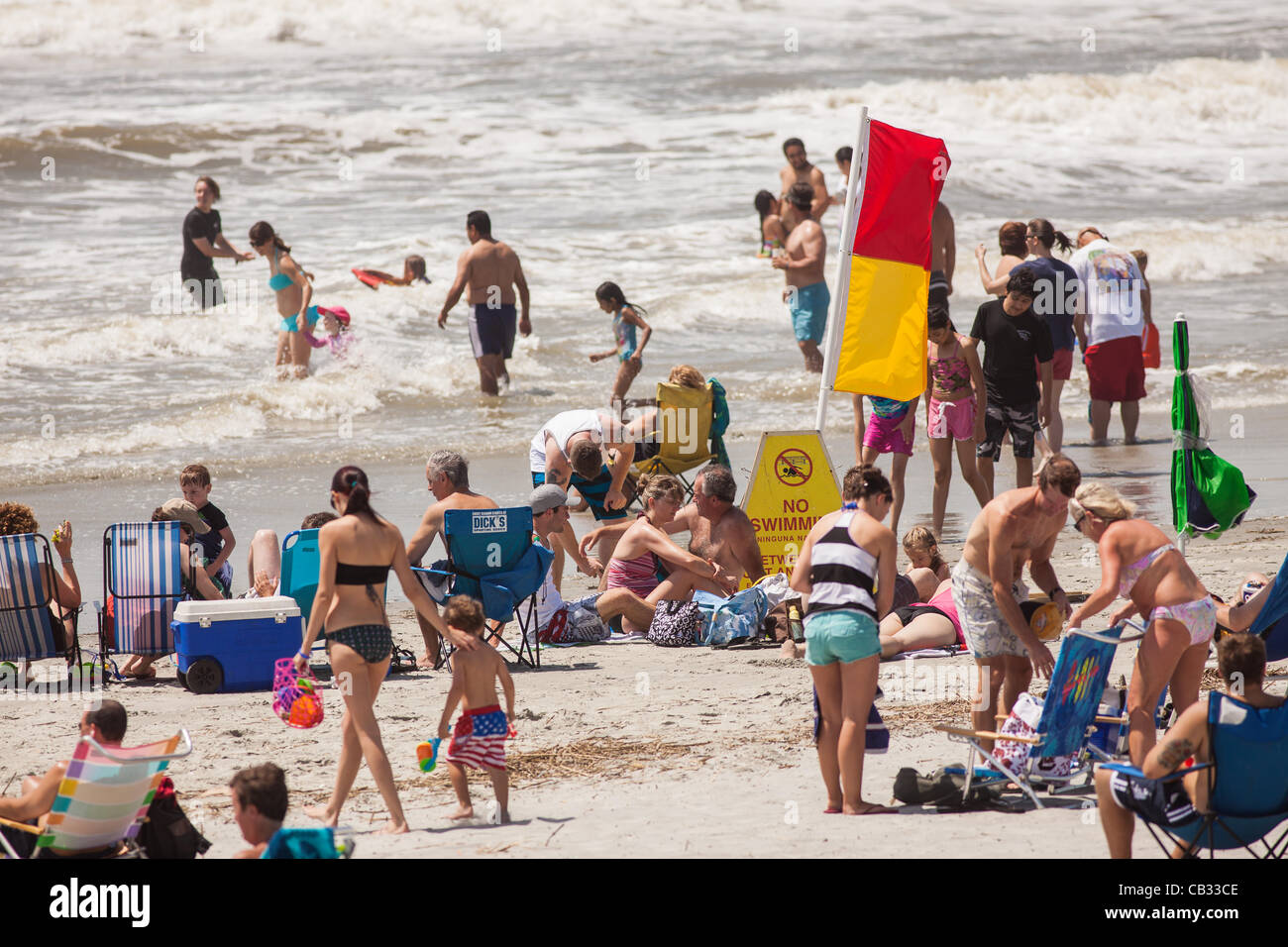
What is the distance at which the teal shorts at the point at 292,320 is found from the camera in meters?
14.4

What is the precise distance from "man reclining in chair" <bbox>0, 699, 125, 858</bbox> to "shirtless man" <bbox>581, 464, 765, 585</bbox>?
12.7ft

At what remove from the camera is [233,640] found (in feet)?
22.5

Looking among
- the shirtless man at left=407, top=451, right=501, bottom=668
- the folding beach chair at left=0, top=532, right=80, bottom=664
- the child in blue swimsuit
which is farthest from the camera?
the child in blue swimsuit

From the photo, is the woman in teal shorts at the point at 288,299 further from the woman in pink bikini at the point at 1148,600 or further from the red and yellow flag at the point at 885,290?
the woman in pink bikini at the point at 1148,600

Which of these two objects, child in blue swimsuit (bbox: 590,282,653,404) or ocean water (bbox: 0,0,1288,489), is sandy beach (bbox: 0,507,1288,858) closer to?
child in blue swimsuit (bbox: 590,282,653,404)

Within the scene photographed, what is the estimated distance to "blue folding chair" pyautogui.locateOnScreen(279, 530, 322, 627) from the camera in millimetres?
7129

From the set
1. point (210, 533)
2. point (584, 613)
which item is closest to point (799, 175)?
point (584, 613)

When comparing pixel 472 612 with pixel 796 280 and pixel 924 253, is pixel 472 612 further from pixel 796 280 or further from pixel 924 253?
pixel 796 280

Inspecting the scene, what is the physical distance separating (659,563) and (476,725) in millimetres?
2909

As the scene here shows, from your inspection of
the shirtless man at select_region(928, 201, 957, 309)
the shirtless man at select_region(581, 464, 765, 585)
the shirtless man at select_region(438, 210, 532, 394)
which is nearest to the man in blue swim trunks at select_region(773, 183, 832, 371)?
the shirtless man at select_region(928, 201, 957, 309)

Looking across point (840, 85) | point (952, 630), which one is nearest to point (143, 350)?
point (952, 630)

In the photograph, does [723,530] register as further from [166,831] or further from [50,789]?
[50,789]

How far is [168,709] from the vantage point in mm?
6586
